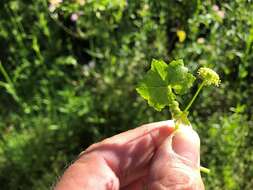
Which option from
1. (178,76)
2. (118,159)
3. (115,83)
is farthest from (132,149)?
(115,83)

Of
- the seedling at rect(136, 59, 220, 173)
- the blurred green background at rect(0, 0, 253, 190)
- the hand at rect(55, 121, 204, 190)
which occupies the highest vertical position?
the seedling at rect(136, 59, 220, 173)

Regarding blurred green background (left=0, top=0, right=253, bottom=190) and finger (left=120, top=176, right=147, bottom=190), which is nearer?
finger (left=120, top=176, right=147, bottom=190)

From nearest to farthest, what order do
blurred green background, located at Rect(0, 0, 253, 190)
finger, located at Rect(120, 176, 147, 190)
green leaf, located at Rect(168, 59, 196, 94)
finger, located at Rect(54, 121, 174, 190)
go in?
1. green leaf, located at Rect(168, 59, 196, 94)
2. finger, located at Rect(54, 121, 174, 190)
3. finger, located at Rect(120, 176, 147, 190)
4. blurred green background, located at Rect(0, 0, 253, 190)

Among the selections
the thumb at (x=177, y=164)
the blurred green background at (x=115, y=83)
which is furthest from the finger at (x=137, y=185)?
the blurred green background at (x=115, y=83)

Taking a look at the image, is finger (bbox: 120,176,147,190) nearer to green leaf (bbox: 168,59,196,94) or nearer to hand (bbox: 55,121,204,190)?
hand (bbox: 55,121,204,190)

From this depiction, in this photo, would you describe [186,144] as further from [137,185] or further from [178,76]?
[137,185]

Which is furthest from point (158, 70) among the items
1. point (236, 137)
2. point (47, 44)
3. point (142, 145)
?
point (47, 44)

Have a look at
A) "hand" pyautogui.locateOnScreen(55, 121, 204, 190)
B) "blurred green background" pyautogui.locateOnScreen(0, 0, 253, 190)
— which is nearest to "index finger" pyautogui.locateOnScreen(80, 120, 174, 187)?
"hand" pyautogui.locateOnScreen(55, 121, 204, 190)

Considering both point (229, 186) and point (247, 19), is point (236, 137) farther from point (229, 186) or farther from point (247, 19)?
point (247, 19)
